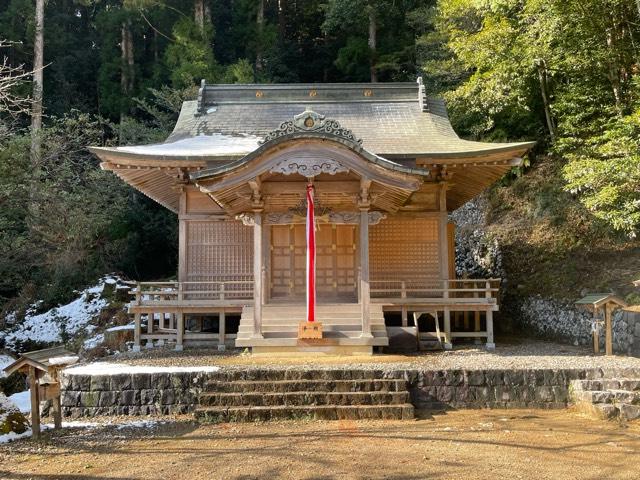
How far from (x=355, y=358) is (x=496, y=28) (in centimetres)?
1201

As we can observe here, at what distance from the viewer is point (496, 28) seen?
648 inches

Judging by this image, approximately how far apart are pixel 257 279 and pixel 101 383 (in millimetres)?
3171

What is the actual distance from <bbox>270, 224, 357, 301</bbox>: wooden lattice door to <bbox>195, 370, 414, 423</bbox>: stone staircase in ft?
14.7

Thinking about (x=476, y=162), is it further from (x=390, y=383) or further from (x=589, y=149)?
(x=390, y=383)

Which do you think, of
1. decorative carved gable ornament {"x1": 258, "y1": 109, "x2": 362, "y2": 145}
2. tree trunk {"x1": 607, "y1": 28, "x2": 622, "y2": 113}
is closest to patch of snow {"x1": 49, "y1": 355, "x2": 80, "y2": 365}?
decorative carved gable ornament {"x1": 258, "y1": 109, "x2": 362, "y2": 145}

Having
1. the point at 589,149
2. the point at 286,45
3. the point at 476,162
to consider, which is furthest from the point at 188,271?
the point at 286,45

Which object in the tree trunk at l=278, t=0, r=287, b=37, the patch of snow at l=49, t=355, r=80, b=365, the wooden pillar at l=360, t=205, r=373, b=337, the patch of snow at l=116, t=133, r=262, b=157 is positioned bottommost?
the patch of snow at l=49, t=355, r=80, b=365

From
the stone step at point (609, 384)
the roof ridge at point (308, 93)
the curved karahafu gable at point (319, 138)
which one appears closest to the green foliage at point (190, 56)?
the roof ridge at point (308, 93)

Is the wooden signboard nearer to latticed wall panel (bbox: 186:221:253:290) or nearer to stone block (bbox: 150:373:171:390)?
stone block (bbox: 150:373:171:390)

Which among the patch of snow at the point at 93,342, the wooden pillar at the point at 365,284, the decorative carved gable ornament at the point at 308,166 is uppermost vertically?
the decorative carved gable ornament at the point at 308,166

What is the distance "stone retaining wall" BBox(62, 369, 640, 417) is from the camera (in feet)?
25.5

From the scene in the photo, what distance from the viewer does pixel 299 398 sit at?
7.55 m

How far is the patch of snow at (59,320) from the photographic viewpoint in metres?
17.5

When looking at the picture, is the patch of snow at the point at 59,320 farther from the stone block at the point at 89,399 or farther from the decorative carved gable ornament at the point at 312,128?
the decorative carved gable ornament at the point at 312,128
